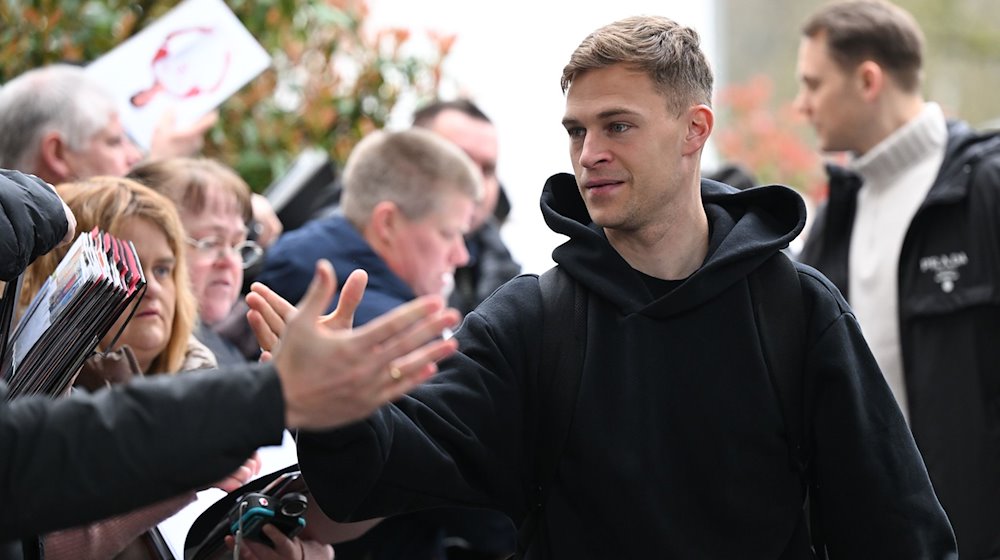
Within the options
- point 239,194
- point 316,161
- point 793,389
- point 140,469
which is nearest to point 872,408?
point 793,389

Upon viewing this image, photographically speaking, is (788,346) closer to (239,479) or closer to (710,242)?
(710,242)

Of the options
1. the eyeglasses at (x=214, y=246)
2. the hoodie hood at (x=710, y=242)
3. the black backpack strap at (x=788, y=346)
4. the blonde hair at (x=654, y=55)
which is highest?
the blonde hair at (x=654, y=55)

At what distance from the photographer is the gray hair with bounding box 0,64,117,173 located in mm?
3818

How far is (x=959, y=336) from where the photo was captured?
4.30m

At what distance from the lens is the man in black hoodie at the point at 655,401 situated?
2.57 m

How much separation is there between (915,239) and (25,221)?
3028mm

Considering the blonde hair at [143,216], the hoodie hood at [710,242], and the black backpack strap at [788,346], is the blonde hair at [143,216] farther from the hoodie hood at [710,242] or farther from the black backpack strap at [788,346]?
the black backpack strap at [788,346]

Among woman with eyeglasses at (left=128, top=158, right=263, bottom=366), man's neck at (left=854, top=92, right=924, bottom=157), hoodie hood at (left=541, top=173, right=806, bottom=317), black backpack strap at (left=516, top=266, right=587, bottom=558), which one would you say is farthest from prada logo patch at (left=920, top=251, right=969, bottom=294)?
woman with eyeglasses at (left=128, top=158, right=263, bottom=366)

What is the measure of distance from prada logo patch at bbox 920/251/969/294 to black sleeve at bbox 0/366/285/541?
297 centimetres

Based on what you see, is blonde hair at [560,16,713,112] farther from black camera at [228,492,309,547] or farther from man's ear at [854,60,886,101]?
man's ear at [854,60,886,101]

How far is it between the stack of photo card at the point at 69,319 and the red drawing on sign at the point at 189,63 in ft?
5.81

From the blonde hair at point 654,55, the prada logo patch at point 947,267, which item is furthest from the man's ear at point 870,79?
the blonde hair at point 654,55

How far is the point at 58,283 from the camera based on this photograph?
8.09 feet

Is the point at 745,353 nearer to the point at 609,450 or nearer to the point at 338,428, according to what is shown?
the point at 609,450
